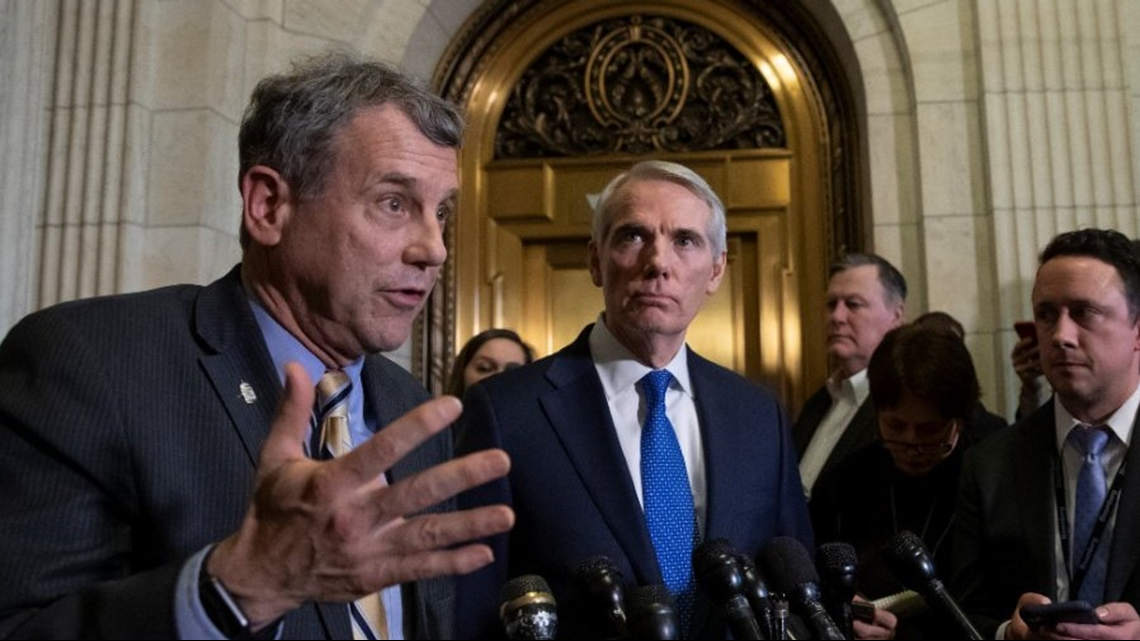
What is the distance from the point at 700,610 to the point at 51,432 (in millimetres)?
1153

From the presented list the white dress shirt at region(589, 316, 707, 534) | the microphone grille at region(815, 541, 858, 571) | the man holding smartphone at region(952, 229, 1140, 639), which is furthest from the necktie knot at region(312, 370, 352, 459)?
the man holding smartphone at region(952, 229, 1140, 639)

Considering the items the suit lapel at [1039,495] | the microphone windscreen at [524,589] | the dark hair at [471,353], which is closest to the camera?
the microphone windscreen at [524,589]

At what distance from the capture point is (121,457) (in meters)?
1.33

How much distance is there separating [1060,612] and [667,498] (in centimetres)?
69

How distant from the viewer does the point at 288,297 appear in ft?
5.27

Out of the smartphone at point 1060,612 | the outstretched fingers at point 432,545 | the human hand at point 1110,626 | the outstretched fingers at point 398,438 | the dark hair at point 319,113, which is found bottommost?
the human hand at point 1110,626

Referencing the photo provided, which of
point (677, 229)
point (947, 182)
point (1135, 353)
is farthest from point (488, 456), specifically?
point (947, 182)

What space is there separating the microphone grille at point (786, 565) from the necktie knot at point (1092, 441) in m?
0.93

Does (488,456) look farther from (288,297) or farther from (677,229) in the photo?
(677,229)

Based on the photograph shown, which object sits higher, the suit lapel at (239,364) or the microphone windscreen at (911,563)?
the suit lapel at (239,364)

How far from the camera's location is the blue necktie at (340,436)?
1429 mm

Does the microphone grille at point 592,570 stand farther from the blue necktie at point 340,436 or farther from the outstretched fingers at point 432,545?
the outstretched fingers at point 432,545

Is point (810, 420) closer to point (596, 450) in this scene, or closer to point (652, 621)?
point (596, 450)

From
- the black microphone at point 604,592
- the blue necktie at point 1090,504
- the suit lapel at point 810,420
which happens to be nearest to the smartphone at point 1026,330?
the suit lapel at point 810,420
